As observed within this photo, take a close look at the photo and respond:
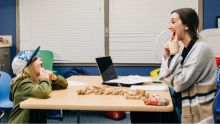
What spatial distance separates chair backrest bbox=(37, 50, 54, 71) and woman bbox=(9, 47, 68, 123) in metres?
2.19

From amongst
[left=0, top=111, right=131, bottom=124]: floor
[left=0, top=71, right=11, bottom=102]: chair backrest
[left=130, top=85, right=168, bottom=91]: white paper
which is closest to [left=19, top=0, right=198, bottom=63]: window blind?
[left=0, top=111, right=131, bottom=124]: floor

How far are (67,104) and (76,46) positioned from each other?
2.84 meters

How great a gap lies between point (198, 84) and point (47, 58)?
301 centimetres

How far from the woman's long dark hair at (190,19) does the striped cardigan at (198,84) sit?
0.13m

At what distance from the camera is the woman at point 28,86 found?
2.16m

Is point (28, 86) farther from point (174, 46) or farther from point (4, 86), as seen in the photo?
point (4, 86)

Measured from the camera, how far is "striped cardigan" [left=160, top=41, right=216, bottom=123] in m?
2.01

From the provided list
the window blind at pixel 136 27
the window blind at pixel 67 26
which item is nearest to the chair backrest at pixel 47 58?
the window blind at pixel 67 26

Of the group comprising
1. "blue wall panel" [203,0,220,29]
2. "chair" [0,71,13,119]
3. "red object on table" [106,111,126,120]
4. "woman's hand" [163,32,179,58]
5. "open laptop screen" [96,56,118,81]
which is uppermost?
"blue wall panel" [203,0,220,29]

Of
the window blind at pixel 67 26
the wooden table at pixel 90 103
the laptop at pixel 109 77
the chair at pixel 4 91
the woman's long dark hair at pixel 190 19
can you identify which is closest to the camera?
the wooden table at pixel 90 103

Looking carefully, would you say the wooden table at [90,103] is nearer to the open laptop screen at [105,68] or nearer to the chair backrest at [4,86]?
the open laptop screen at [105,68]

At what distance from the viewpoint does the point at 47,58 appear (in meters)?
4.66

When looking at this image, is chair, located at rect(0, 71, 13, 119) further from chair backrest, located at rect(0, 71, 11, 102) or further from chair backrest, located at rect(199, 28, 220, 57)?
chair backrest, located at rect(199, 28, 220, 57)

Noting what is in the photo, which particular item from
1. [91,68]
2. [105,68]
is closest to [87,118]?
[91,68]
